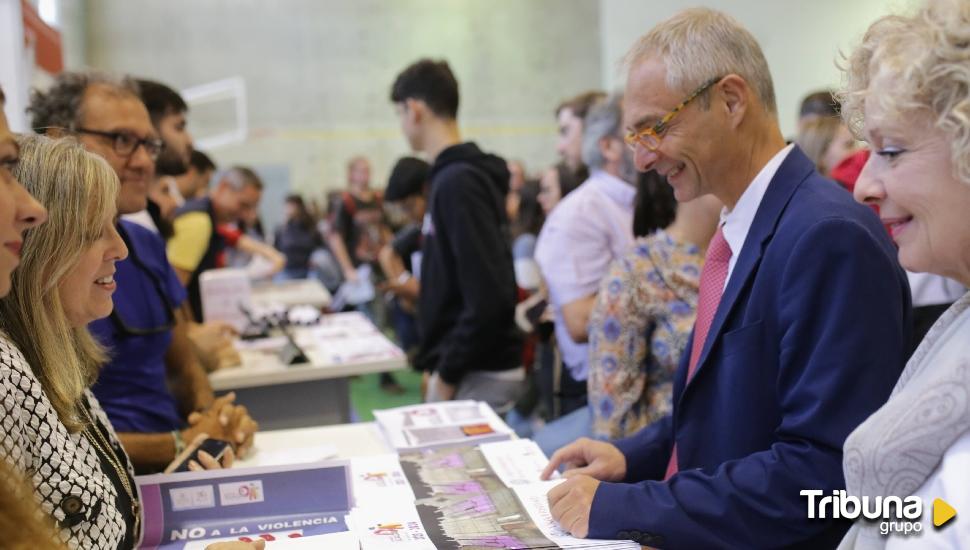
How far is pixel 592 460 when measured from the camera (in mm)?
1609

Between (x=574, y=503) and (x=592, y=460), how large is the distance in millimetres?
319

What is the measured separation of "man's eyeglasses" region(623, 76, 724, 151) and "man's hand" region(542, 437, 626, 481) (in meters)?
0.58

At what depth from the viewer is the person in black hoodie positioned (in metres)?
2.93

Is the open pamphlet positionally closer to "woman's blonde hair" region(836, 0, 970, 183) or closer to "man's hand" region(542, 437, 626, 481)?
"man's hand" region(542, 437, 626, 481)

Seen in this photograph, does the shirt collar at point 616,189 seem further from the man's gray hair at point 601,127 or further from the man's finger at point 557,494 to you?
the man's finger at point 557,494

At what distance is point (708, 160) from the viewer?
1.54m

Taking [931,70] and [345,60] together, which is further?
[345,60]

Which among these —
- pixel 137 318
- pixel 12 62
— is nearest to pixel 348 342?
pixel 137 318

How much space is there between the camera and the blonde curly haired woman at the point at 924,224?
0.89 m

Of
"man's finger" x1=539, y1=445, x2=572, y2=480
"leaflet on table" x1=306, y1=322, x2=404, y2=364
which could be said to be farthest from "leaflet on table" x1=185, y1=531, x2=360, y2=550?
"leaflet on table" x1=306, y1=322, x2=404, y2=364

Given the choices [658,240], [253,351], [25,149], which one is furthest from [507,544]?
[253,351]

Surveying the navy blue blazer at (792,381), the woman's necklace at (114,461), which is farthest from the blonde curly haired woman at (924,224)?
the woman's necklace at (114,461)

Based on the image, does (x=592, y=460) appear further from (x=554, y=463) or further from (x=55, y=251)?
(x=55, y=251)

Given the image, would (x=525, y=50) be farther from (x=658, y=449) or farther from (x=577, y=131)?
(x=658, y=449)
